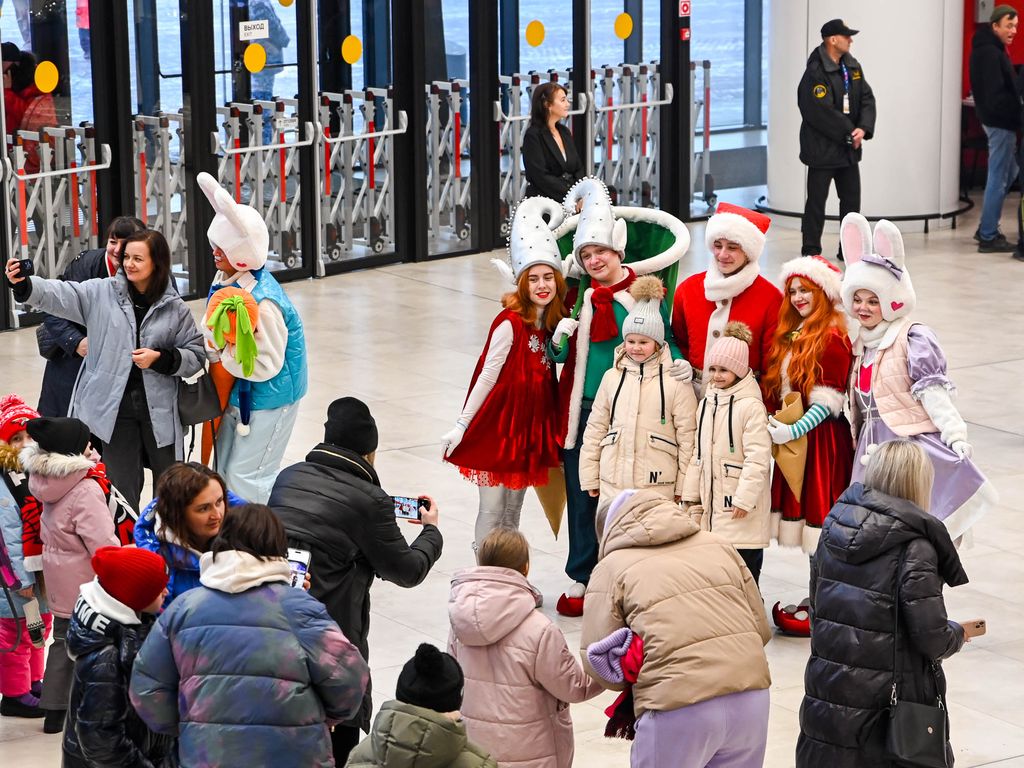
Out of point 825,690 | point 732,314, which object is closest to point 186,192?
point 732,314

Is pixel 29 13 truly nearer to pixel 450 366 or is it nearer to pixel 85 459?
pixel 450 366

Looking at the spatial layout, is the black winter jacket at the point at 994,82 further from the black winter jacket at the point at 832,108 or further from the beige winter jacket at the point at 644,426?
the beige winter jacket at the point at 644,426

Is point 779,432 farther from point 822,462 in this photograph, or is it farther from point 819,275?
point 819,275

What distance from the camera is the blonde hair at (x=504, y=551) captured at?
4.34m

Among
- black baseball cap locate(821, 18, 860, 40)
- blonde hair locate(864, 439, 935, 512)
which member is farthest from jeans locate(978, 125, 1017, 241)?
blonde hair locate(864, 439, 935, 512)

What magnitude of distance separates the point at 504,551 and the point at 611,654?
41cm

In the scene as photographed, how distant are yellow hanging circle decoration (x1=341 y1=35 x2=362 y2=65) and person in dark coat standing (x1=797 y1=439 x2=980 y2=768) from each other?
9006 millimetres

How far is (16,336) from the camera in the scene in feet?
36.7

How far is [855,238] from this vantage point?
6031 millimetres

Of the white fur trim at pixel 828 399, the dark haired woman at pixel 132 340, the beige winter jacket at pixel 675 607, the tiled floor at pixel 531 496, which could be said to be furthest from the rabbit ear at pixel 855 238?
the dark haired woman at pixel 132 340

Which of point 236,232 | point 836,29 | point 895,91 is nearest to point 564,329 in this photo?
point 236,232

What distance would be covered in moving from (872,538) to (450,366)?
632 cm

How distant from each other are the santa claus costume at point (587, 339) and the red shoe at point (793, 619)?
2.45 feet

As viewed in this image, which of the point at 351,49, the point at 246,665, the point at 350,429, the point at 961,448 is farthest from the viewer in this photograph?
the point at 351,49
